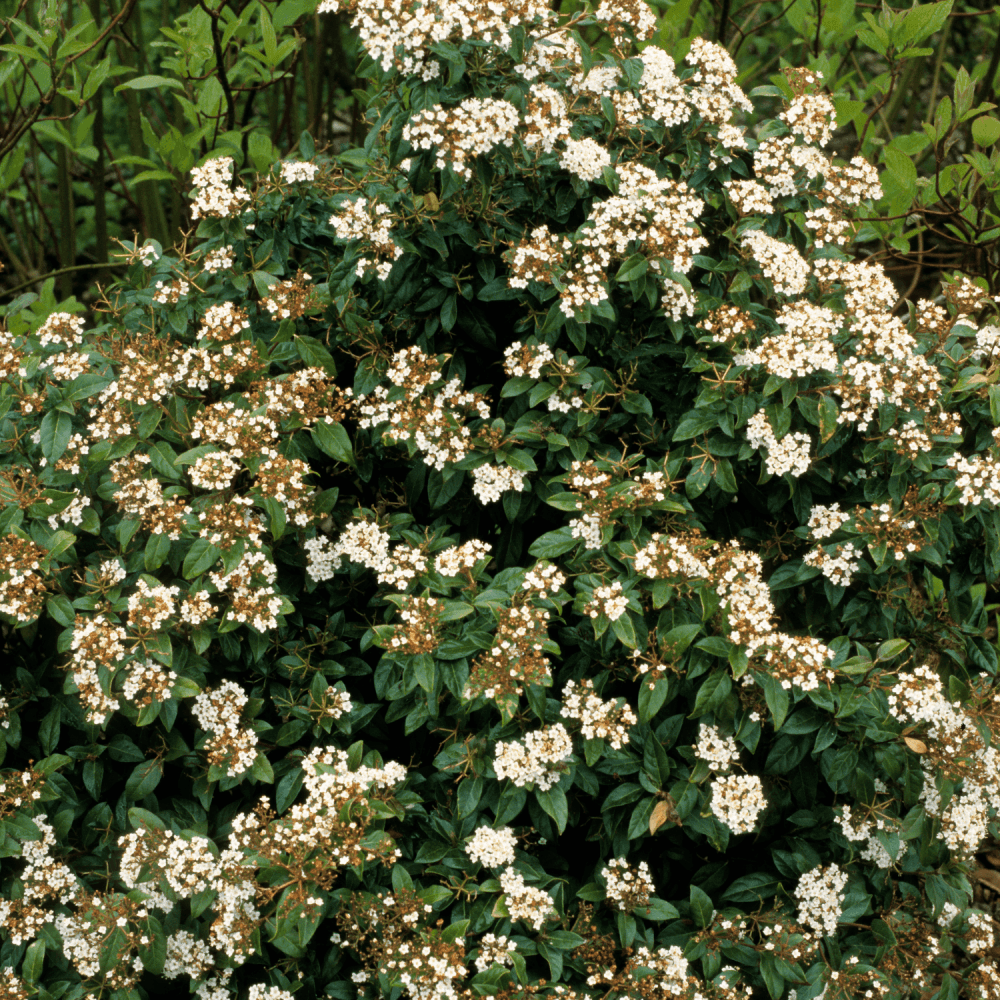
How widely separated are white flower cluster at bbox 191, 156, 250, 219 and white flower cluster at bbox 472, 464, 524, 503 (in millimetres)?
1151

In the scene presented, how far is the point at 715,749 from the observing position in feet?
8.86

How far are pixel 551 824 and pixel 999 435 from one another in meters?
1.72

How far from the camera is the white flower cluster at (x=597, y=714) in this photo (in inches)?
104

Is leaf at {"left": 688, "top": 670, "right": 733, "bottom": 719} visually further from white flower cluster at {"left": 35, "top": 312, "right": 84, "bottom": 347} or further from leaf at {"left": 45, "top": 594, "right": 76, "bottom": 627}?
white flower cluster at {"left": 35, "top": 312, "right": 84, "bottom": 347}

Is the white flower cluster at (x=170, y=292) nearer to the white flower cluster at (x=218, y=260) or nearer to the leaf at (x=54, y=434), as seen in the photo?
the white flower cluster at (x=218, y=260)

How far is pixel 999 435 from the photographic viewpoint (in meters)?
2.79

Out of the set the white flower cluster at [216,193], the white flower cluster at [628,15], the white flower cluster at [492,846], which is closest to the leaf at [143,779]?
the white flower cluster at [492,846]

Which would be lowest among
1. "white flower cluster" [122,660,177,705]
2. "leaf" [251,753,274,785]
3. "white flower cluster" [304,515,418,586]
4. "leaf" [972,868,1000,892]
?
"leaf" [972,868,1000,892]

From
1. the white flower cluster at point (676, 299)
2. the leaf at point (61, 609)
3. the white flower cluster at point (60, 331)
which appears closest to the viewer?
the leaf at point (61, 609)

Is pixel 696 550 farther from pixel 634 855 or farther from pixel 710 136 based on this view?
pixel 710 136

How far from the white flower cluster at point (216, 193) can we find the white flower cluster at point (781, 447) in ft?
5.70

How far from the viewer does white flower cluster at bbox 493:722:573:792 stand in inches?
102

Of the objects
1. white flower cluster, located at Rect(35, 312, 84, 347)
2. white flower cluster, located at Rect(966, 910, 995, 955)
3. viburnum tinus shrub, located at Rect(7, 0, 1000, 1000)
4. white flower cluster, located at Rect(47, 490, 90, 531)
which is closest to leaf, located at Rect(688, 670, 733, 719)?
viburnum tinus shrub, located at Rect(7, 0, 1000, 1000)

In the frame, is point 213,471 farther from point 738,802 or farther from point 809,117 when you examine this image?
point 809,117
